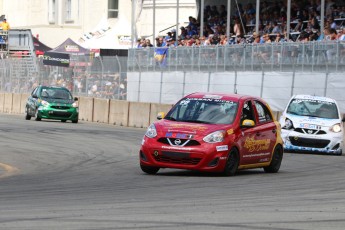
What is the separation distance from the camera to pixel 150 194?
1456 cm

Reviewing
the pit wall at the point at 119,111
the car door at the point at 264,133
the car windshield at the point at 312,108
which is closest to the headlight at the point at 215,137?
the car door at the point at 264,133

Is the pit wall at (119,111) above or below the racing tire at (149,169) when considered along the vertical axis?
below

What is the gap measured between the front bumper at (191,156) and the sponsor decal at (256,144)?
35.3 inches

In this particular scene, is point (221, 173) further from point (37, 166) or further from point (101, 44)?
point (101, 44)

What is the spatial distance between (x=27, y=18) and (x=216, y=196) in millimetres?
65151

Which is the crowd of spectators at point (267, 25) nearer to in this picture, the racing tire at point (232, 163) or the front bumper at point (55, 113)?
the front bumper at point (55, 113)

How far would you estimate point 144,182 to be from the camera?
16797 mm

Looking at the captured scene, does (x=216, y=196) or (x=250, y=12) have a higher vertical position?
(x=250, y=12)

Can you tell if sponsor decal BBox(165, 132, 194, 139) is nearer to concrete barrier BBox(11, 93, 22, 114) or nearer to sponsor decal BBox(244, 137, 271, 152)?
sponsor decal BBox(244, 137, 271, 152)

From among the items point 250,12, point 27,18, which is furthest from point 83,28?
point 250,12

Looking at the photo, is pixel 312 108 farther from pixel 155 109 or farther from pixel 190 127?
pixel 155 109

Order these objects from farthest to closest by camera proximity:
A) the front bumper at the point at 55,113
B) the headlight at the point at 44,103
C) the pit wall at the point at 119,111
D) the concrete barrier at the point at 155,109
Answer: the headlight at the point at 44,103 → the front bumper at the point at 55,113 → the pit wall at the point at 119,111 → the concrete barrier at the point at 155,109

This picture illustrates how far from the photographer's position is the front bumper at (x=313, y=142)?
88.2ft

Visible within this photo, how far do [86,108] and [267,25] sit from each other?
953 cm
